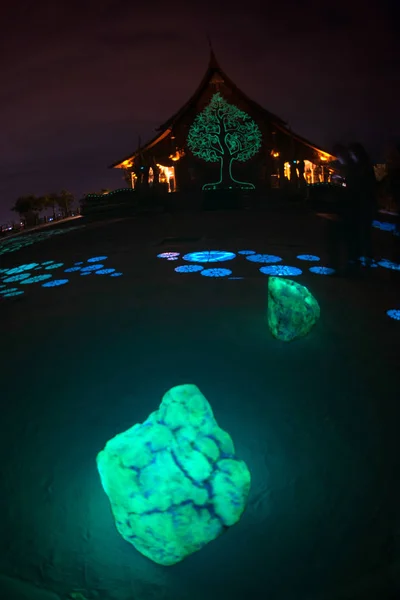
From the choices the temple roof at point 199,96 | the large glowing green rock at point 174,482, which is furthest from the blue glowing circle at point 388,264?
the temple roof at point 199,96

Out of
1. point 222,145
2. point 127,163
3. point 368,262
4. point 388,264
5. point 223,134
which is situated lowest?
point 388,264

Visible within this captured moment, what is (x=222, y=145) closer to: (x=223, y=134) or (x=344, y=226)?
(x=223, y=134)

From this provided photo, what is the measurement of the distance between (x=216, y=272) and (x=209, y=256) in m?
1.56

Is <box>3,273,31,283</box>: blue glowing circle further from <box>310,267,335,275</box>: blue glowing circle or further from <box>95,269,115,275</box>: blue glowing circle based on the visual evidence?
<box>310,267,335,275</box>: blue glowing circle

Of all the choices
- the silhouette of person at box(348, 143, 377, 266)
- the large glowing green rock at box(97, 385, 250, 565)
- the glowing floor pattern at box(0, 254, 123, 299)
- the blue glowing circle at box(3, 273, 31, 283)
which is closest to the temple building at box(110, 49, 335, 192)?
the silhouette of person at box(348, 143, 377, 266)

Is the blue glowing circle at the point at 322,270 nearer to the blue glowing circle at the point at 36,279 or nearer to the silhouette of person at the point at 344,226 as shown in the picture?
the silhouette of person at the point at 344,226

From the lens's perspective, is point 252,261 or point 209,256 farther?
point 209,256

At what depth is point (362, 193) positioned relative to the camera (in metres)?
11.4

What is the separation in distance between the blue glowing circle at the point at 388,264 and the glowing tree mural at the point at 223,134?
41.1 ft

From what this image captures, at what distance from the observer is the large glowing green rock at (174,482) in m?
2.78

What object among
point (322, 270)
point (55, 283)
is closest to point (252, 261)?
point (322, 270)

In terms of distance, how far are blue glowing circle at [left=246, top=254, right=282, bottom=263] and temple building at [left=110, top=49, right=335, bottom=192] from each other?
10.8m

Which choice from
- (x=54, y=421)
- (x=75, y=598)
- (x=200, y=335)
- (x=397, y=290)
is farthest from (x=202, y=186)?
(x=75, y=598)

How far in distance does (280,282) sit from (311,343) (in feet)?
3.18
